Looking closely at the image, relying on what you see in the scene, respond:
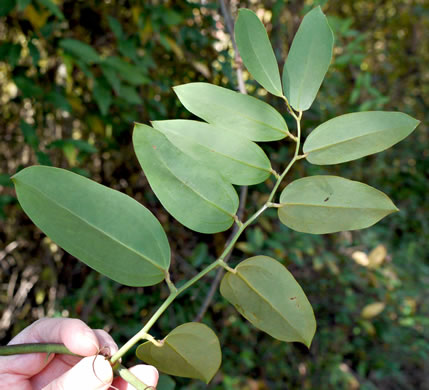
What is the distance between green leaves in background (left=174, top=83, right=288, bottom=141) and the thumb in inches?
9.8

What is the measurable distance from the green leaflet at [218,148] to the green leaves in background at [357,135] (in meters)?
0.06

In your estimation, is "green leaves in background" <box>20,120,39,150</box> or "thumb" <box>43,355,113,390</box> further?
"green leaves in background" <box>20,120,39,150</box>

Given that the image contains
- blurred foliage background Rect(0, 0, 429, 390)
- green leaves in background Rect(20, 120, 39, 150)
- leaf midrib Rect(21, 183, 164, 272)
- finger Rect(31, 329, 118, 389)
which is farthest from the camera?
blurred foliage background Rect(0, 0, 429, 390)

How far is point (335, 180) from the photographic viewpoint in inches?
15.1

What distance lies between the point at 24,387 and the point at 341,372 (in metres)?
1.17

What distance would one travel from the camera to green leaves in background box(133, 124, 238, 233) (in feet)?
1.22

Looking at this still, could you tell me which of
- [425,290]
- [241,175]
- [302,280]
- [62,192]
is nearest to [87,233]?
[62,192]

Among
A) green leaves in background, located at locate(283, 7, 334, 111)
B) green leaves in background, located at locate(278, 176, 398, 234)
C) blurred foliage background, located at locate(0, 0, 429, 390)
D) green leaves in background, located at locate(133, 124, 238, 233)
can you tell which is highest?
green leaves in background, located at locate(283, 7, 334, 111)

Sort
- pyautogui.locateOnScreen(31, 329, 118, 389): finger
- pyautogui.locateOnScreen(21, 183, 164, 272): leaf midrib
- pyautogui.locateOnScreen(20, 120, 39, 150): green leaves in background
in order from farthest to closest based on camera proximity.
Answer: pyautogui.locateOnScreen(20, 120, 39, 150): green leaves in background → pyautogui.locateOnScreen(31, 329, 118, 389): finger → pyautogui.locateOnScreen(21, 183, 164, 272): leaf midrib

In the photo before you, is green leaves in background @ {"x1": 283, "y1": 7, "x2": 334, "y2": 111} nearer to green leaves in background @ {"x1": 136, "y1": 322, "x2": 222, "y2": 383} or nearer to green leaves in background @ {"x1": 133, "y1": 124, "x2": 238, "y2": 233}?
green leaves in background @ {"x1": 133, "y1": 124, "x2": 238, "y2": 233}

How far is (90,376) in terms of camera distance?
1.33 ft

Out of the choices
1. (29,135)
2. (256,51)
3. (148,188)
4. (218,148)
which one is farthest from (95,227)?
(148,188)

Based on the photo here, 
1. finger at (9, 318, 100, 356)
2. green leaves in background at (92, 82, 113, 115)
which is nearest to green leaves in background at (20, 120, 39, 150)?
green leaves in background at (92, 82, 113, 115)

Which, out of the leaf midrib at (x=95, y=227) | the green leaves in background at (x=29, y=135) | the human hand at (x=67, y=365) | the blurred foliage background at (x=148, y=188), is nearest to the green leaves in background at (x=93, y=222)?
the leaf midrib at (x=95, y=227)
